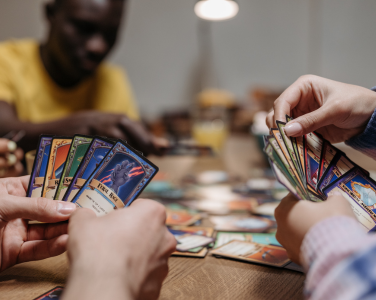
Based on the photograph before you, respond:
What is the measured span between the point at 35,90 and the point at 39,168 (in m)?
1.51

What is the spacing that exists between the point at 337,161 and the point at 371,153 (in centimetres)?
22

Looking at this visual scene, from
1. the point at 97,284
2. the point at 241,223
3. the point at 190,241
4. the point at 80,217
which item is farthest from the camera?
the point at 241,223

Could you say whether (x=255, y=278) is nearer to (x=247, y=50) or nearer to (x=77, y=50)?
(x=77, y=50)

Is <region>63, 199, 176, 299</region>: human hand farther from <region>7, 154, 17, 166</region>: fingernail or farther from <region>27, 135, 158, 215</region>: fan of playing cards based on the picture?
<region>7, 154, 17, 166</region>: fingernail

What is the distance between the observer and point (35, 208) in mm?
516

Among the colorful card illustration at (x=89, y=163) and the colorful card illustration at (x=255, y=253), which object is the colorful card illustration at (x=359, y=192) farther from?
the colorful card illustration at (x=89, y=163)

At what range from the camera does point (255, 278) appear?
545 millimetres

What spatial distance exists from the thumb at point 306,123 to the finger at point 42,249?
1.60ft

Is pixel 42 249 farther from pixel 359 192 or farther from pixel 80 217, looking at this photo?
pixel 359 192

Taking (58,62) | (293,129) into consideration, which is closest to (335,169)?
(293,129)

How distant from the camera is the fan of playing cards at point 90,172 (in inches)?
22.0

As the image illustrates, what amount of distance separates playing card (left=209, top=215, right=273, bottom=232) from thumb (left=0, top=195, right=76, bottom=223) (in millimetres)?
412

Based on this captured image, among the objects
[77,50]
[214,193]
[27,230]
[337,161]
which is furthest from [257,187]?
[77,50]

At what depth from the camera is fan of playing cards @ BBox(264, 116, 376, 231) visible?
0.52 meters
